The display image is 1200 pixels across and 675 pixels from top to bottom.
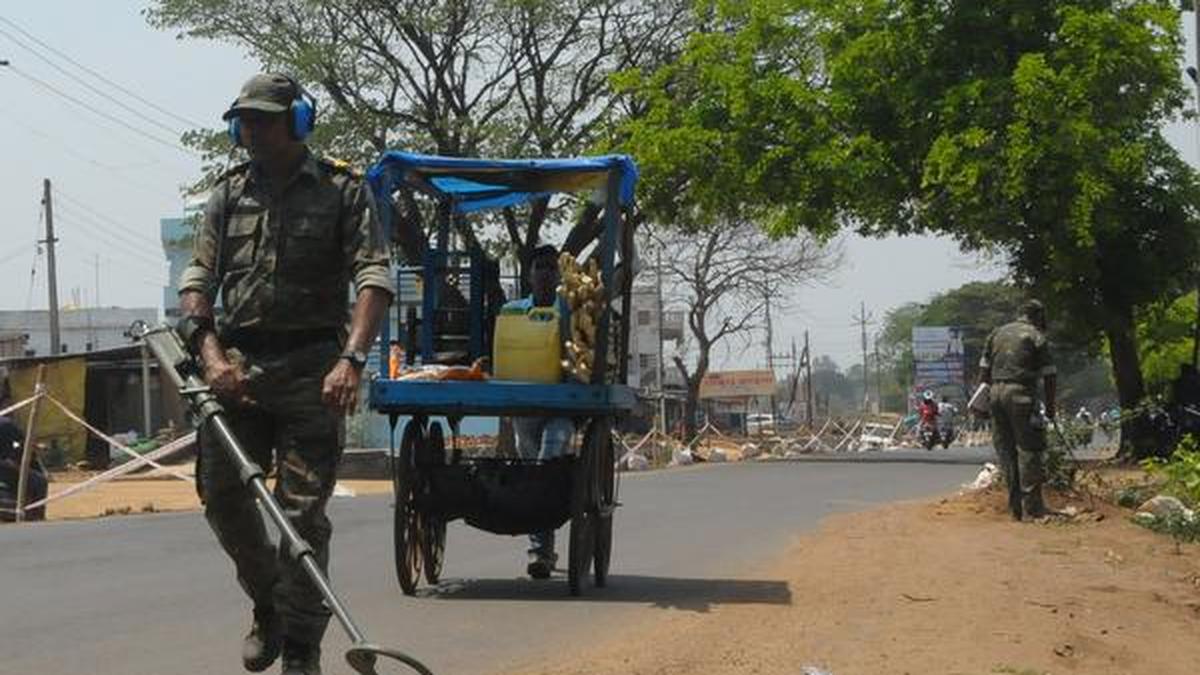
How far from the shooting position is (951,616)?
8.30 m

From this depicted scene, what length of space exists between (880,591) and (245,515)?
4640 mm

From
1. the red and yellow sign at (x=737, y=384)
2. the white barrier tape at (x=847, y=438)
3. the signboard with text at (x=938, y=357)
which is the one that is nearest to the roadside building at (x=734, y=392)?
the red and yellow sign at (x=737, y=384)

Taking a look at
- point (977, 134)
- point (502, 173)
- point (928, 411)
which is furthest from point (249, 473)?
point (928, 411)

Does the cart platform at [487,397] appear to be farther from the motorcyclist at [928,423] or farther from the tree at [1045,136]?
the motorcyclist at [928,423]

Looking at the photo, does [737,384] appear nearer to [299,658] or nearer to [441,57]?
[441,57]

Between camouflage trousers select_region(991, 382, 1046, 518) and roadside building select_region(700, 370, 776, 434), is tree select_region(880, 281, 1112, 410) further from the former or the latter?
camouflage trousers select_region(991, 382, 1046, 518)

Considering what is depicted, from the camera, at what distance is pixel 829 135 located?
29156 millimetres

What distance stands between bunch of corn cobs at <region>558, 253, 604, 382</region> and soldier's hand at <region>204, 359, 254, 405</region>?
3907mm

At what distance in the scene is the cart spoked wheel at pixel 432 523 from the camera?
9.81 metres

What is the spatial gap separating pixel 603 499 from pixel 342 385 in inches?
183

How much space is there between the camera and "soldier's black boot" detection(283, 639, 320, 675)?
18.1 feet

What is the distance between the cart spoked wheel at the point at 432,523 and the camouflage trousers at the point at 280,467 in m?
3.95

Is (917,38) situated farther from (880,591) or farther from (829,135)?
(880,591)

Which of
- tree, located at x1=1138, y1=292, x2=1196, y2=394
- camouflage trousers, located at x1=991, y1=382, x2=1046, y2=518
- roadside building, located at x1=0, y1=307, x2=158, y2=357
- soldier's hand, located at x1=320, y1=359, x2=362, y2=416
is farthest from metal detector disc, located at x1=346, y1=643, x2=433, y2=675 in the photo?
roadside building, located at x1=0, y1=307, x2=158, y2=357
